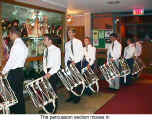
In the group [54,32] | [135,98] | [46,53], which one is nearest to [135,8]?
[54,32]

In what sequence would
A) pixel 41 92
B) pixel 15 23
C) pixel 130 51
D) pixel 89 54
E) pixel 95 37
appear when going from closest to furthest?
pixel 41 92 → pixel 15 23 → pixel 89 54 → pixel 130 51 → pixel 95 37

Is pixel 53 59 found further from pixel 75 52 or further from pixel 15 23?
pixel 15 23

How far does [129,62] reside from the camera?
24.4 ft

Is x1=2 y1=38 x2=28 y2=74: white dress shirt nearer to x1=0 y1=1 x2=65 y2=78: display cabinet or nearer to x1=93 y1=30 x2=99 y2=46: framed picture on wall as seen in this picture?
x1=0 y1=1 x2=65 y2=78: display cabinet

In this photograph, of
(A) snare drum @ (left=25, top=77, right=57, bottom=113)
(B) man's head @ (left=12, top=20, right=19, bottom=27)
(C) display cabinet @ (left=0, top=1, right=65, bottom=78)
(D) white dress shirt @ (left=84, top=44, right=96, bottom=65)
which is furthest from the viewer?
(D) white dress shirt @ (left=84, top=44, right=96, bottom=65)

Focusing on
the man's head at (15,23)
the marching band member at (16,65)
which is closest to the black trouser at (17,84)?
the marching band member at (16,65)

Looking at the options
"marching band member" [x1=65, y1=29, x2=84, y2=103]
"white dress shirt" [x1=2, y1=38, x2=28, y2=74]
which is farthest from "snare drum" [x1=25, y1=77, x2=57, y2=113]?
"marching band member" [x1=65, y1=29, x2=84, y2=103]

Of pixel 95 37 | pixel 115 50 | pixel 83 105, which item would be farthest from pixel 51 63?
pixel 95 37

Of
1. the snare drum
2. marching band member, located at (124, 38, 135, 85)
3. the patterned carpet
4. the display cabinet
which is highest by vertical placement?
the display cabinet

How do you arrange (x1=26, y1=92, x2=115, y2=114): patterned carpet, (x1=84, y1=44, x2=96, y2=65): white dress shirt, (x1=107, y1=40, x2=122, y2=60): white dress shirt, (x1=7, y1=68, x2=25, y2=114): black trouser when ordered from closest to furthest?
1. (x1=7, y1=68, x2=25, y2=114): black trouser
2. (x1=26, y1=92, x2=115, y2=114): patterned carpet
3. (x1=84, y1=44, x2=96, y2=65): white dress shirt
4. (x1=107, y1=40, x2=122, y2=60): white dress shirt

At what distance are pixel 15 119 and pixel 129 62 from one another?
550 cm

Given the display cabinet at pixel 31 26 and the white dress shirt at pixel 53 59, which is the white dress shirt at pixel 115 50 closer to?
the display cabinet at pixel 31 26

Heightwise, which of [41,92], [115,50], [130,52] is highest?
[115,50]

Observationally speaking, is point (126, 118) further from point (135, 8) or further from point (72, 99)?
point (135, 8)
